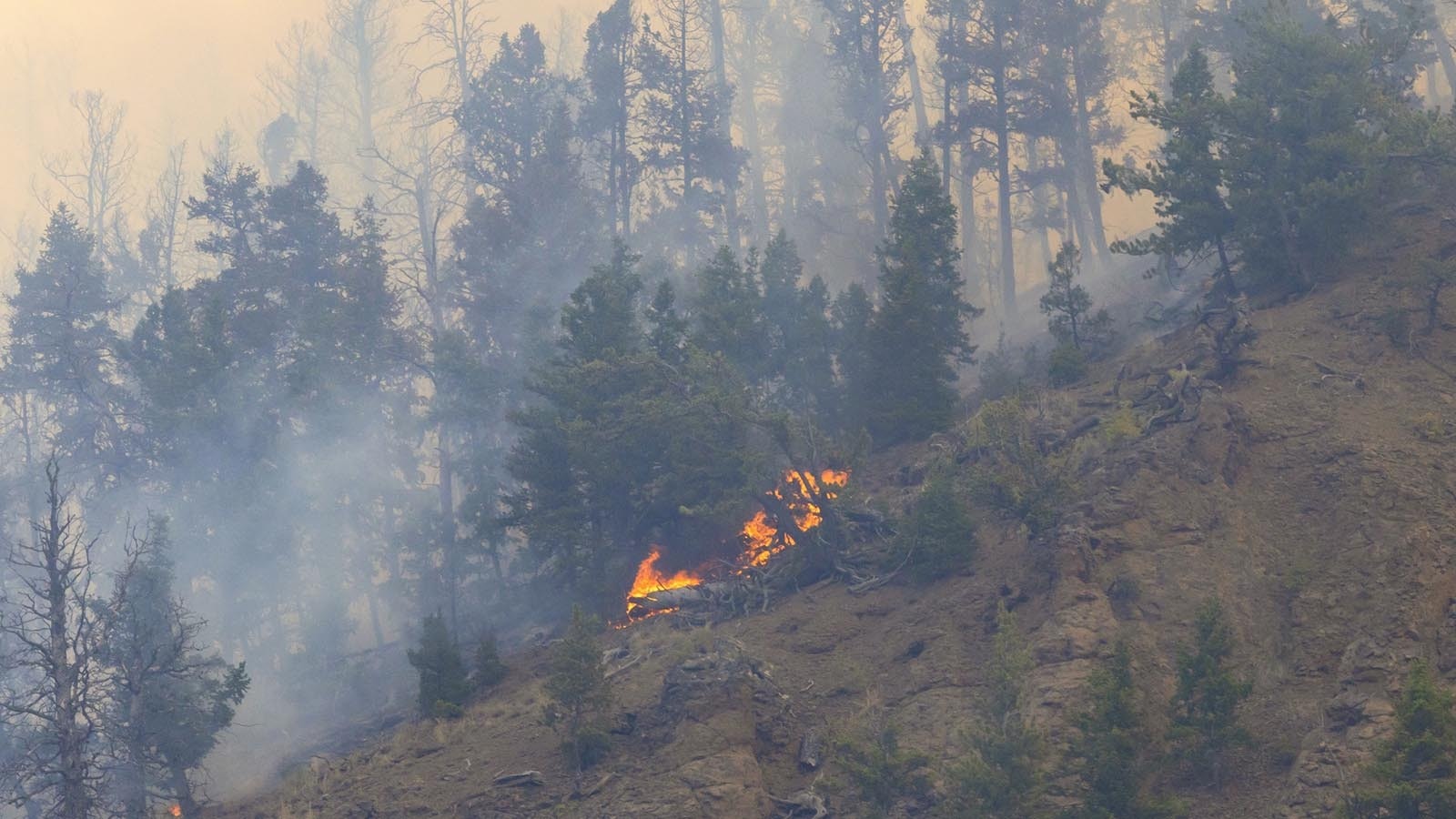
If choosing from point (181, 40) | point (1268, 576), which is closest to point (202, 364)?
point (1268, 576)

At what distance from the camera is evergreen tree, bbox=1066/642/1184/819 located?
16.9 m

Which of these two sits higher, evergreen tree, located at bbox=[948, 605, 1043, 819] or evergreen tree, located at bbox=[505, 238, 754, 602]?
evergreen tree, located at bbox=[505, 238, 754, 602]

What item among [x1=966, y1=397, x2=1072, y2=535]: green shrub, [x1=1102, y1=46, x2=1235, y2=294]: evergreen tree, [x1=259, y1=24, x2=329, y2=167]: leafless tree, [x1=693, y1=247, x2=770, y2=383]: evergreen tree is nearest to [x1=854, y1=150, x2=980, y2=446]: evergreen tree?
[x1=693, y1=247, x2=770, y2=383]: evergreen tree

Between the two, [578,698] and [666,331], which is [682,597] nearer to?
[578,698]

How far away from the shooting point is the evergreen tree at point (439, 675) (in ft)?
88.6

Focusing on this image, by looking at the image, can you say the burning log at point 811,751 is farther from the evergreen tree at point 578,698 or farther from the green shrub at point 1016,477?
the green shrub at point 1016,477

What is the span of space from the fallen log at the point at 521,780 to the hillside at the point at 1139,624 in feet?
0.43

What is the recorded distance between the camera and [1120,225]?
8262cm

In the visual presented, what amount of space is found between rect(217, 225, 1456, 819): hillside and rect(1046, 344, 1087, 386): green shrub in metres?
4.15

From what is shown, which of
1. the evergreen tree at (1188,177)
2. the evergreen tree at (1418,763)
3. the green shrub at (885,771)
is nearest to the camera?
the evergreen tree at (1418,763)

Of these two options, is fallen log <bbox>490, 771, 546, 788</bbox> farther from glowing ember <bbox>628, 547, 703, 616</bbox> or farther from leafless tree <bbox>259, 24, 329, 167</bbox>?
leafless tree <bbox>259, 24, 329, 167</bbox>

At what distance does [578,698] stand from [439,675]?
6.37 m

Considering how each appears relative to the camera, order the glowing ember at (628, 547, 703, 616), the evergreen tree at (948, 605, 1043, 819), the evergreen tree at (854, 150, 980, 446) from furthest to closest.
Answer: the evergreen tree at (854, 150, 980, 446) < the glowing ember at (628, 547, 703, 616) < the evergreen tree at (948, 605, 1043, 819)

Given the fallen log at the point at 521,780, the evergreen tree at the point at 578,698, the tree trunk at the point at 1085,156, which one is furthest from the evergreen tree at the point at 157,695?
the tree trunk at the point at 1085,156
